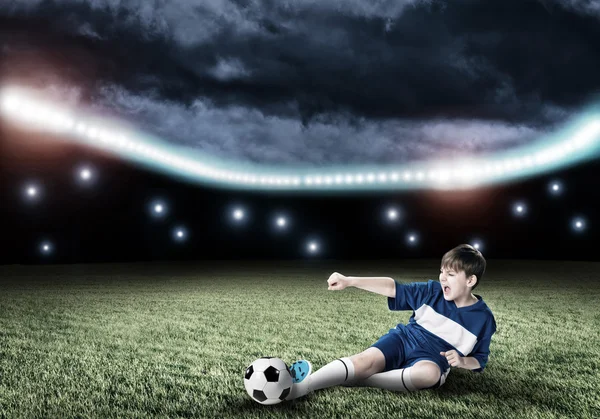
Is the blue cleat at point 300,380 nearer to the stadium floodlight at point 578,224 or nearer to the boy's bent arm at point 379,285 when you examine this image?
the boy's bent arm at point 379,285

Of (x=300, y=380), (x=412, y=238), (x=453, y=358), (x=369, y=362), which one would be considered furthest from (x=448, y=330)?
(x=412, y=238)

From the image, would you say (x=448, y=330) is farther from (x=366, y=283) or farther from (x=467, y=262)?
(x=366, y=283)

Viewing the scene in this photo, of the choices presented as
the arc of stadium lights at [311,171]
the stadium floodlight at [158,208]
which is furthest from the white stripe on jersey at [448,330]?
the stadium floodlight at [158,208]

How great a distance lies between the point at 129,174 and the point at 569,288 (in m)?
13.7

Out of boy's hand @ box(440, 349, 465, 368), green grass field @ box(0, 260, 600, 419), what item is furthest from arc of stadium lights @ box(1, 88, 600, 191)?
boy's hand @ box(440, 349, 465, 368)

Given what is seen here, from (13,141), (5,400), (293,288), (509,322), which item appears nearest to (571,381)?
(509,322)

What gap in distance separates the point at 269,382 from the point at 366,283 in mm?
798

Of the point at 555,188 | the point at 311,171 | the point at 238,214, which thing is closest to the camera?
the point at 555,188

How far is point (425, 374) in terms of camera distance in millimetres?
2344

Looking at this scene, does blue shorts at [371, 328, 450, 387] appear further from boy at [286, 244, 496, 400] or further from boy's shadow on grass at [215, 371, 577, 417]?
boy's shadow on grass at [215, 371, 577, 417]

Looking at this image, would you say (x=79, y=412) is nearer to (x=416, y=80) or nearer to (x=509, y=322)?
(x=509, y=322)

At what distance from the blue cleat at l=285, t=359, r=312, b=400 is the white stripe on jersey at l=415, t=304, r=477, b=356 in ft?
2.44

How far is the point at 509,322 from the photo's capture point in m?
4.98

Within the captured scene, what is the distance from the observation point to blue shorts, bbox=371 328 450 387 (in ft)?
8.12
